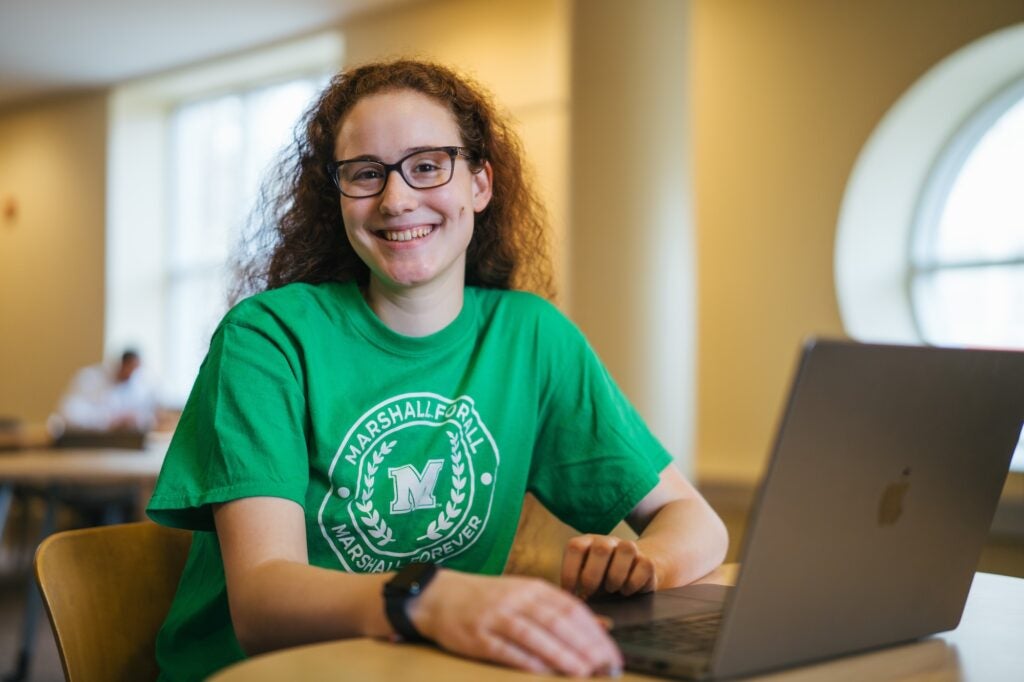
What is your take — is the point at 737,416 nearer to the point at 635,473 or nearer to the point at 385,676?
the point at 635,473

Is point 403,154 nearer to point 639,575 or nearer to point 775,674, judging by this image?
point 639,575

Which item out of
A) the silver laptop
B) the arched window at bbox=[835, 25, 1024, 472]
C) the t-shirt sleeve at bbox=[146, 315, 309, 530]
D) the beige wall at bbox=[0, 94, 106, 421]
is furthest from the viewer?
the beige wall at bbox=[0, 94, 106, 421]

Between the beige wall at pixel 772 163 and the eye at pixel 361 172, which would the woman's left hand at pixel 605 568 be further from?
the beige wall at pixel 772 163

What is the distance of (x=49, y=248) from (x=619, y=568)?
9637 millimetres

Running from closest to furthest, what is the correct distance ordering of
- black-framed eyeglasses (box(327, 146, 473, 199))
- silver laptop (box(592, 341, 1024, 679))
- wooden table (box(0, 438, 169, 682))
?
silver laptop (box(592, 341, 1024, 679)), black-framed eyeglasses (box(327, 146, 473, 199)), wooden table (box(0, 438, 169, 682))

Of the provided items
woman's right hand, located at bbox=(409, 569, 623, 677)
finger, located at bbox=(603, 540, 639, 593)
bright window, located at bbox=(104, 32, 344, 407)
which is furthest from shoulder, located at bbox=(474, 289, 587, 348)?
bright window, located at bbox=(104, 32, 344, 407)

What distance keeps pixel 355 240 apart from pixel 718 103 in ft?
14.7

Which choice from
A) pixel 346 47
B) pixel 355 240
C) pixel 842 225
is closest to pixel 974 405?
pixel 355 240

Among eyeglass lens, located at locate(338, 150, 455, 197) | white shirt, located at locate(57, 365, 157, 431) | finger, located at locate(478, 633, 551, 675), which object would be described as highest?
eyeglass lens, located at locate(338, 150, 455, 197)

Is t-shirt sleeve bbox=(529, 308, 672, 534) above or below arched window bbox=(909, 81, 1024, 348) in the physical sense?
below

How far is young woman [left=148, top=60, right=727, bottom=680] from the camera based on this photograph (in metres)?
1.19

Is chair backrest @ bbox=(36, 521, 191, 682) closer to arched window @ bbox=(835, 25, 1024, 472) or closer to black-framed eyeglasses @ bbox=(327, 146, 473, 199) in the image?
black-framed eyeglasses @ bbox=(327, 146, 473, 199)

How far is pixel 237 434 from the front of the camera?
1.21 m

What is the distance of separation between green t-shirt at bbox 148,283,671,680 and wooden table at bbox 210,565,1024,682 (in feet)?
1.00
